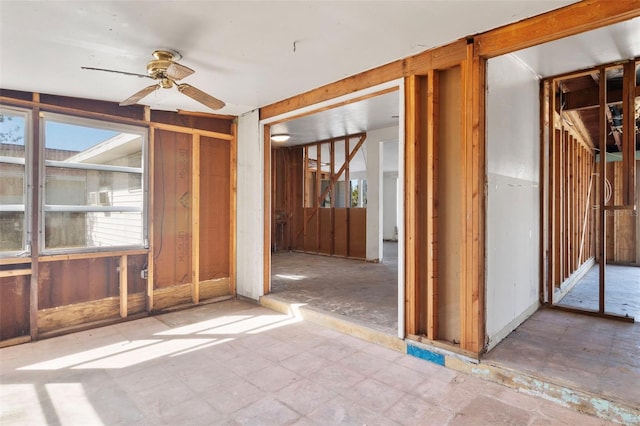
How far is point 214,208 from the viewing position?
480 cm

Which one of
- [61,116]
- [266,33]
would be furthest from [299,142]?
[266,33]

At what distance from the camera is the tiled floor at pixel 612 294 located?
3.89 meters

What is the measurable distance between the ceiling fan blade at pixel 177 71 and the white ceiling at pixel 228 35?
6.5 inches

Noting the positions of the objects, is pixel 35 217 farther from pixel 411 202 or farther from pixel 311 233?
pixel 311 233

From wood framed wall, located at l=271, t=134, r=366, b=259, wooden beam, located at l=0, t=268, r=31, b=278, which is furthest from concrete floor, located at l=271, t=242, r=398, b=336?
wooden beam, located at l=0, t=268, r=31, b=278

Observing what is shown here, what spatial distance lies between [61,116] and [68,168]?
21.4 inches

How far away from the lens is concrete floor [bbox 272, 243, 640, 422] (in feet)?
7.47

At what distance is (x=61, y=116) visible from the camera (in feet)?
11.7

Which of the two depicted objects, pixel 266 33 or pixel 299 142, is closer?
pixel 266 33

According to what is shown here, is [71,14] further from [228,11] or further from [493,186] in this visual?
[493,186]

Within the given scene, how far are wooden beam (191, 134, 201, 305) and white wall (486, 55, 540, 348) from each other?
11.5 ft

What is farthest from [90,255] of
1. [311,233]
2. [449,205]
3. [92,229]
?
[311,233]

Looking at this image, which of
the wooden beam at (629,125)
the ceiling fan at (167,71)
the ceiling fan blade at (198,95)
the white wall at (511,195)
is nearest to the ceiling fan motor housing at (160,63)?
the ceiling fan at (167,71)

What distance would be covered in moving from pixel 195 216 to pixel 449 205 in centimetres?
324
